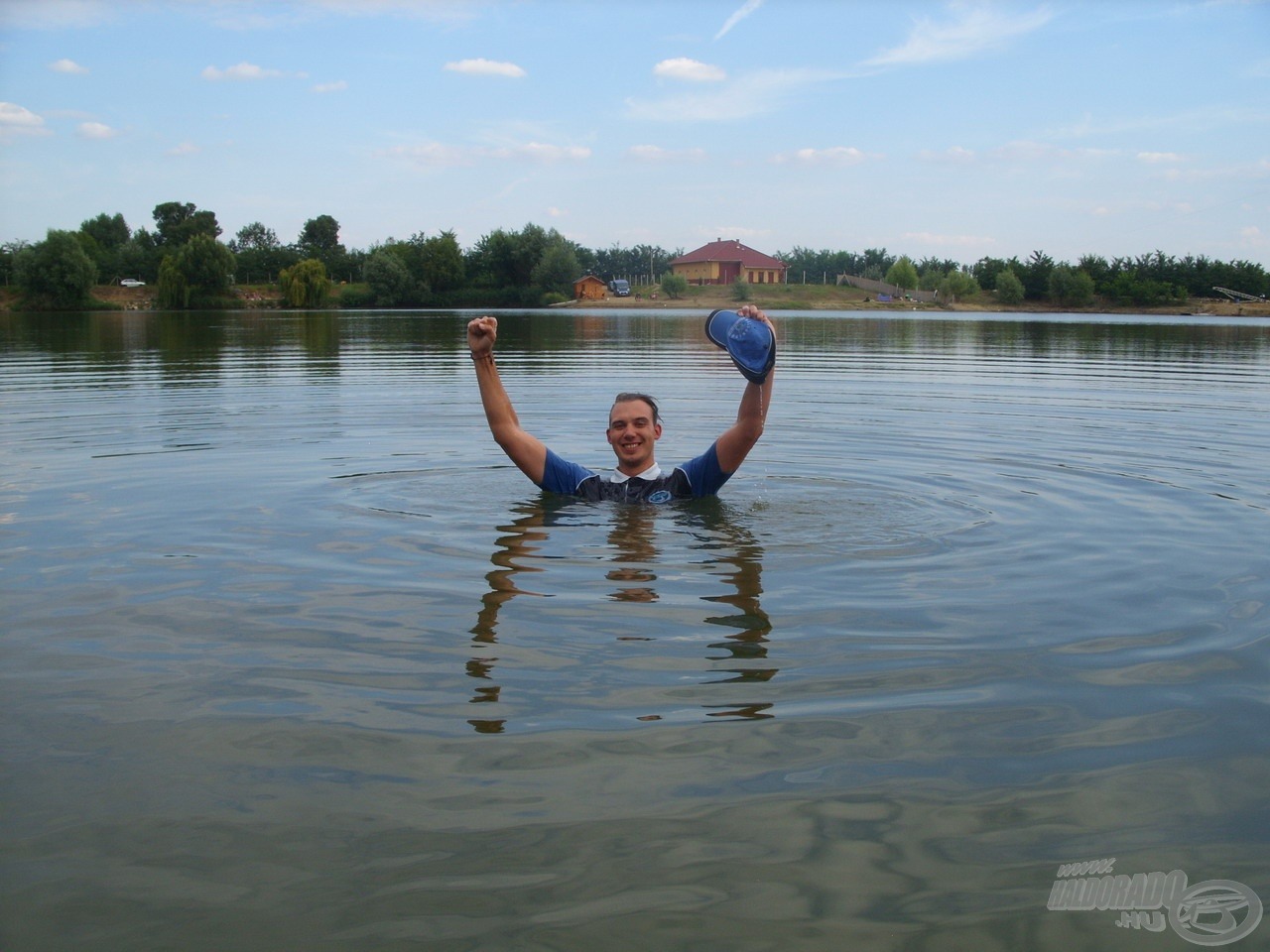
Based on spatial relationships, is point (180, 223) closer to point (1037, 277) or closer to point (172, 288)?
point (172, 288)

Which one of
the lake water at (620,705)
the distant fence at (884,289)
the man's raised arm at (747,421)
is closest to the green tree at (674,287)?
the distant fence at (884,289)

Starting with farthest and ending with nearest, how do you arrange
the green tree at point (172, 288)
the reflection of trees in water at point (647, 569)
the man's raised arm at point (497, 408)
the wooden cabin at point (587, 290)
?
the wooden cabin at point (587, 290) → the green tree at point (172, 288) → the man's raised arm at point (497, 408) → the reflection of trees in water at point (647, 569)

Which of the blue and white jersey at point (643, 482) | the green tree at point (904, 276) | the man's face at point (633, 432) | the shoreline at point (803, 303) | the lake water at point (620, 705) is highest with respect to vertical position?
the green tree at point (904, 276)

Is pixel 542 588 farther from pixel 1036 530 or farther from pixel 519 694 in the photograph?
pixel 1036 530

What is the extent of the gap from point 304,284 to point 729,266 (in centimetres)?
Result: 6160

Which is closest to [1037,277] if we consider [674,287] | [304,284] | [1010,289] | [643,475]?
[1010,289]

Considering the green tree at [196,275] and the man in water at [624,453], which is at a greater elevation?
the green tree at [196,275]

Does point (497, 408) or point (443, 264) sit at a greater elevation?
point (443, 264)

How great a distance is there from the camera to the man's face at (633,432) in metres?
7.36

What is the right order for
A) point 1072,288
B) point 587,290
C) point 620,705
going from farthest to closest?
point 587,290 < point 1072,288 < point 620,705

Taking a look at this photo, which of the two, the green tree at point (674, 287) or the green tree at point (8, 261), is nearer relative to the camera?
the green tree at point (8, 261)

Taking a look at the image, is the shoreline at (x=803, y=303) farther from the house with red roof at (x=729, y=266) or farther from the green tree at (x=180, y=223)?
the green tree at (x=180, y=223)

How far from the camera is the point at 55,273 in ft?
227

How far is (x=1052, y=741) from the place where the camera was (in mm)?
3562
